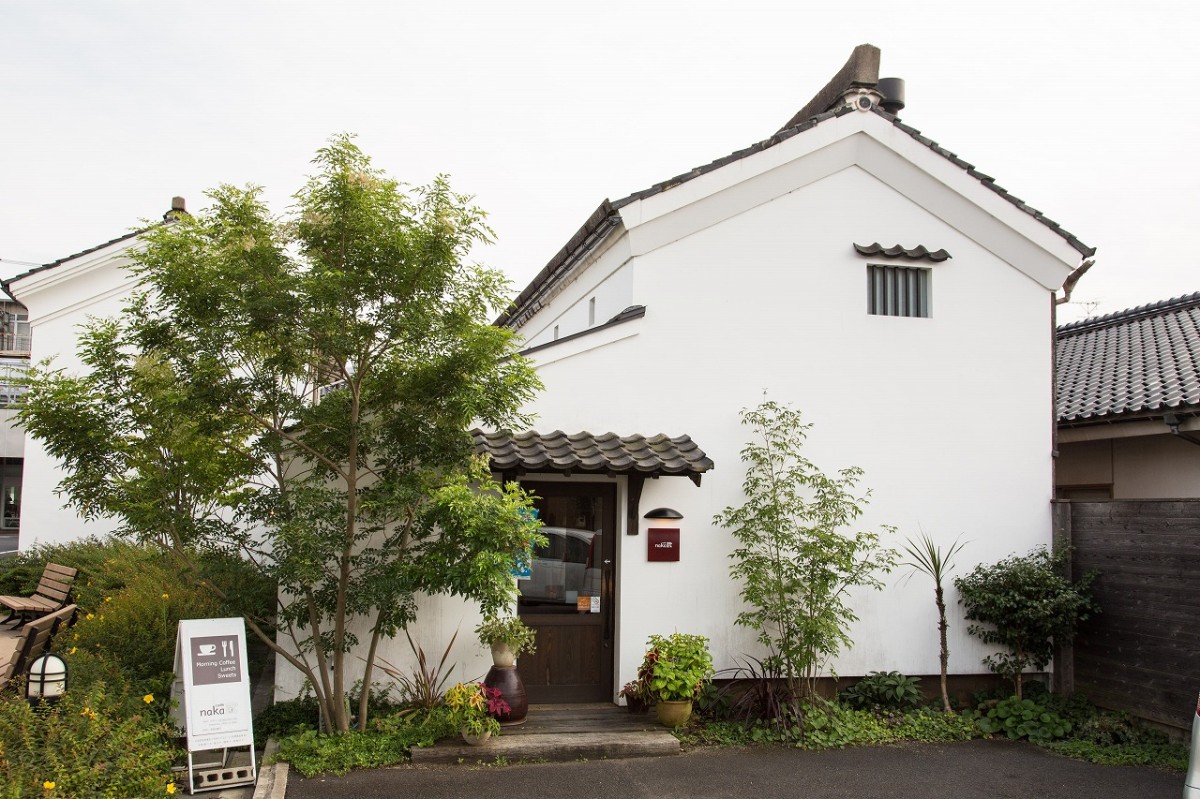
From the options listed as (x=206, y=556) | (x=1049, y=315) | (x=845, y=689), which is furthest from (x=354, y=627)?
(x=1049, y=315)

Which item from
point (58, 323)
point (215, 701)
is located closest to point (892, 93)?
point (215, 701)

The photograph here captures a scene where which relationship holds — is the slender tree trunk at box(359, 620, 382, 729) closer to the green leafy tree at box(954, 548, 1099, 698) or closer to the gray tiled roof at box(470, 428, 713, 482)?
the gray tiled roof at box(470, 428, 713, 482)

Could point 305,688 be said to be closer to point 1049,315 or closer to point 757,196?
point 757,196

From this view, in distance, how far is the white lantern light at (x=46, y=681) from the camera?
7.18m

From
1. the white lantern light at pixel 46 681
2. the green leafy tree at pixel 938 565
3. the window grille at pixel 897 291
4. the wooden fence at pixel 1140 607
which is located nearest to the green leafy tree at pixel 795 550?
the green leafy tree at pixel 938 565

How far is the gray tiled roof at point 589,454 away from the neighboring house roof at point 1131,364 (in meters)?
5.14

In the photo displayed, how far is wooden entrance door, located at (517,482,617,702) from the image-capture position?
942 cm

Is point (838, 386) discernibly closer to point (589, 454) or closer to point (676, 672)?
point (589, 454)

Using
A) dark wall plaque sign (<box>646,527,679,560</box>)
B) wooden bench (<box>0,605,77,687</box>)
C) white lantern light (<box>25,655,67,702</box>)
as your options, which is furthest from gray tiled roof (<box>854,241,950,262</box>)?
wooden bench (<box>0,605,77,687</box>)

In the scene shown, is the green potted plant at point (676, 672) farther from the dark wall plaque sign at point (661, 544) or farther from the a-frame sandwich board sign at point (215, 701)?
the a-frame sandwich board sign at point (215, 701)

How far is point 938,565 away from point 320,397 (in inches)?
270

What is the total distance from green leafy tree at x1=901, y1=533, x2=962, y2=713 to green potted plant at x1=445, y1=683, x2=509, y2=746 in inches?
199

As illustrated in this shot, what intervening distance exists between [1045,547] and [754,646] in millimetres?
3802

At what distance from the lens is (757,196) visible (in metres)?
10.3
